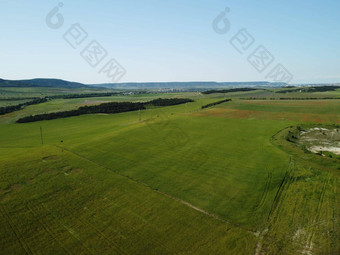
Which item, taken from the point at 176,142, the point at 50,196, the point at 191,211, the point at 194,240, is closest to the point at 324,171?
the point at 191,211

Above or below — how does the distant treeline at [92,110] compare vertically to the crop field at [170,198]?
above

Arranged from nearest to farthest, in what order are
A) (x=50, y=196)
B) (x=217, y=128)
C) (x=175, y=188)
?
(x=50, y=196) → (x=175, y=188) → (x=217, y=128)

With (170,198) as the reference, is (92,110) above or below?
above

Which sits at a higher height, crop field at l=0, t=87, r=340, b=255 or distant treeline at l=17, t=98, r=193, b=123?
distant treeline at l=17, t=98, r=193, b=123

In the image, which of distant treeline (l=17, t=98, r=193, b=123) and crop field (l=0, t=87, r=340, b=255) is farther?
distant treeline (l=17, t=98, r=193, b=123)

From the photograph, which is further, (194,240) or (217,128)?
(217,128)

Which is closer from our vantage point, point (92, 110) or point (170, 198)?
point (170, 198)

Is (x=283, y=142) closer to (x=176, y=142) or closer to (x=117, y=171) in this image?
(x=176, y=142)

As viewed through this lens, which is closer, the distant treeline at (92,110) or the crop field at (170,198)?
the crop field at (170,198)
